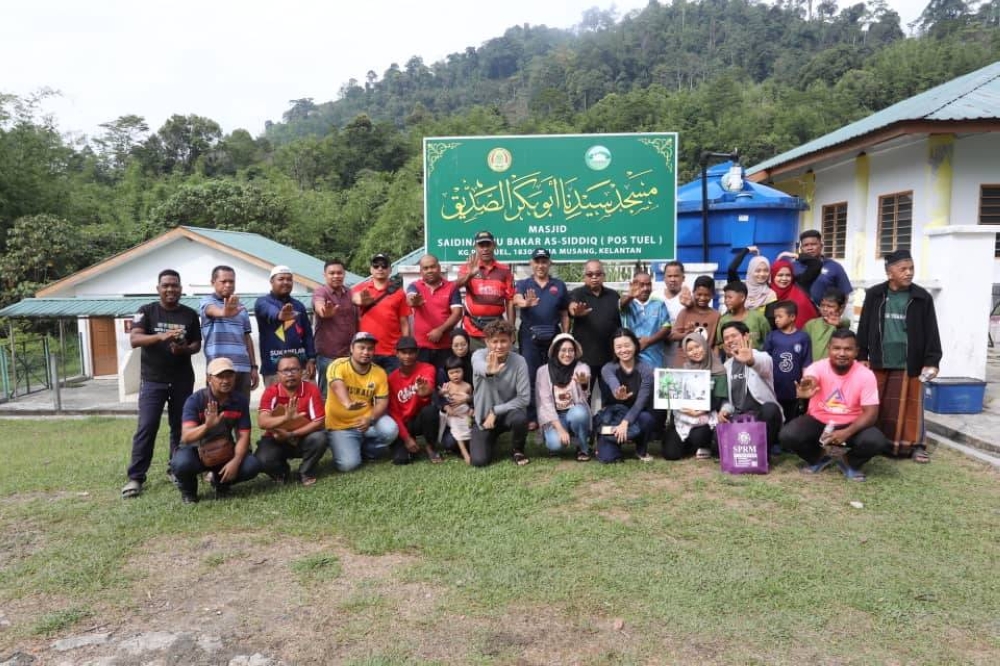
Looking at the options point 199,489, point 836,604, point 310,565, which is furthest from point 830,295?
point 199,489

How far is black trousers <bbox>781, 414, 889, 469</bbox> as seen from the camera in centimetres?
512

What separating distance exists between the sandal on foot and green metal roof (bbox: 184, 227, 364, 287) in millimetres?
11864

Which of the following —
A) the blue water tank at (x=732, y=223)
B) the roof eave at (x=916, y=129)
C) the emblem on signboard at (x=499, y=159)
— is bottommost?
the blue water tank at (x=732, y=223)

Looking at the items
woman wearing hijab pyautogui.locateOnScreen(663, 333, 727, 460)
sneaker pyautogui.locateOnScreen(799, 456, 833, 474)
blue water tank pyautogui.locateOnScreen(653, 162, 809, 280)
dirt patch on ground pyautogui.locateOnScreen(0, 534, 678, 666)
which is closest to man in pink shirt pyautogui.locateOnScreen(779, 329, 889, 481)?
sneaker pyautogui.locateOnScreen(799, 456, 833, 474)

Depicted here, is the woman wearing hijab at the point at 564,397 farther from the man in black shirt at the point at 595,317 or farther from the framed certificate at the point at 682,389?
the framed certificate at the point at 682,389

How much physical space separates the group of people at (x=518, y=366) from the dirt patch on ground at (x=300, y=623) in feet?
4.59

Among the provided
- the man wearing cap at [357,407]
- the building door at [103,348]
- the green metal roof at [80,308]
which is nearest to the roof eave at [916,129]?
the man wearing cap at [357,407]

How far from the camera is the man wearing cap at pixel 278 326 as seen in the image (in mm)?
5977

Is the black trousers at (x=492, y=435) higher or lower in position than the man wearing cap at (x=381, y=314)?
lower

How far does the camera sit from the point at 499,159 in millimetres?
8266

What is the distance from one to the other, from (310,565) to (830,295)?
4698 mm

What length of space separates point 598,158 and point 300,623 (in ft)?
20.9

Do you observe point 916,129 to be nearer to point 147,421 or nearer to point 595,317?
point 595,317

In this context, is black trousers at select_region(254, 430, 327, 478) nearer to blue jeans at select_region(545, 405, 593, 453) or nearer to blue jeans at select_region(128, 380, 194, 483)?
blue jeans at select_region(128, 380, 194, 483)
